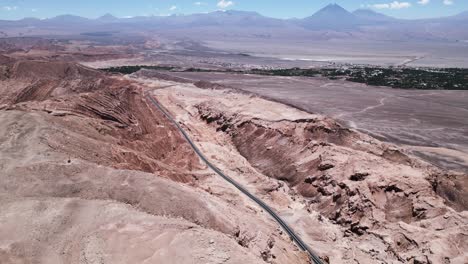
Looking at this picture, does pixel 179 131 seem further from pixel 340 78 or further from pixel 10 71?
pixel 340 78

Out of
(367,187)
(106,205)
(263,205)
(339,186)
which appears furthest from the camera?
(263,205)

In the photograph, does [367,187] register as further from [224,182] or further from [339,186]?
[224,182]

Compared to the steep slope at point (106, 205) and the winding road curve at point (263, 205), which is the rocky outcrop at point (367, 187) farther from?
the steep slope at point (106, 205)

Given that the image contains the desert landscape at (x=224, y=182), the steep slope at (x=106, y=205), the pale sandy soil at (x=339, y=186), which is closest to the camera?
the steep slope at (x=106, y=205)

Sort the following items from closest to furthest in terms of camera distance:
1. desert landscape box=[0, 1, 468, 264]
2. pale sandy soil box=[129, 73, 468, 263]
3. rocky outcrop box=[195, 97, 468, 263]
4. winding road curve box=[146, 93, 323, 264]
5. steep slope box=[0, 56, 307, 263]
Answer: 1. steep slope box=[0, 56, 307, 263]
2. desert landscape box=[0, 1, 468, 264]
3. rocky outcrop box=[195, 97, 468, 263]
4. pale sandy soil box=[129, 73, 468, 263]
5. winding road curve box=[146, 93, 323, 264]

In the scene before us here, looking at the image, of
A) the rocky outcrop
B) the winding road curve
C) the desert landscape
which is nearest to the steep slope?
the desert landscape

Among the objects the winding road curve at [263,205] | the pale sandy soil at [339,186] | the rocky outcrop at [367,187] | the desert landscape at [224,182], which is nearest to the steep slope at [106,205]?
the desert landscape at [224,182]


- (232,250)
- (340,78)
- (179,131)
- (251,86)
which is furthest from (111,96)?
(340,78)

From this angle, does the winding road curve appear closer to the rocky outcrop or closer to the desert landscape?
the desert landscape

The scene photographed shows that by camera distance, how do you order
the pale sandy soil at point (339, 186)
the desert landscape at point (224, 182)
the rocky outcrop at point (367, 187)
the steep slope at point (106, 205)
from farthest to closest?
1. the pale sandy soil at point (339, 186)
2. the rocky outcrop at point (367, 187)
3. the desert landscape at point (224, 182)
4. the steep slope at point (106, 205)

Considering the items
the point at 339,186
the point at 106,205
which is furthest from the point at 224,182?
the point at 106,205

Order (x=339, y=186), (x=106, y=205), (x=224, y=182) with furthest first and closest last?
(x=224, y=182)
(x=339, y=186)
(x=106, y=205)

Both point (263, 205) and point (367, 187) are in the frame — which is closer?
point (367, 187)
